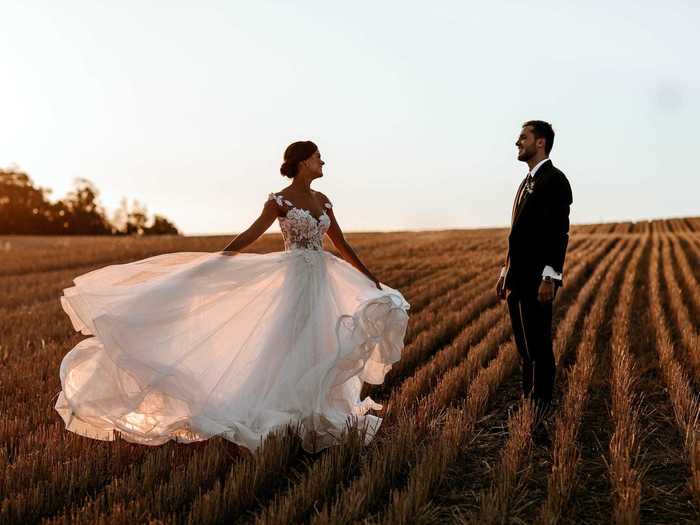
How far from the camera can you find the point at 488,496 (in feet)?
13.2

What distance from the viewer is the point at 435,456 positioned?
4562 millimetres

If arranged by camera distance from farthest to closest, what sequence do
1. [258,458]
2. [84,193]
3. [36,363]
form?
[84,193]
[36,363]
[258,458]

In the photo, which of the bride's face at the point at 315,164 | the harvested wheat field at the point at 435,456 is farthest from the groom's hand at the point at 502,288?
the bride's face at the point at 315,164

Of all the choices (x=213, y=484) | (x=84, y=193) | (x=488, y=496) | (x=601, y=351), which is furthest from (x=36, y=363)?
(x=84, y=193)

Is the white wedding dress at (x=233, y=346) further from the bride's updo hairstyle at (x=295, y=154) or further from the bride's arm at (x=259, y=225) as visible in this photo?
the bride's updo hairstyle at (x=295, y=154)

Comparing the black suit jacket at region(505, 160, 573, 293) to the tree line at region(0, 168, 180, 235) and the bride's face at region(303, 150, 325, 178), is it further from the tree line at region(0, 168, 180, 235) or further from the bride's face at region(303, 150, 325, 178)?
the tree line at region(0, 168, 180, 235)

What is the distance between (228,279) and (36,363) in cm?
344

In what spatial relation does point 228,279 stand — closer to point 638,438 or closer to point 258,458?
point 258,458

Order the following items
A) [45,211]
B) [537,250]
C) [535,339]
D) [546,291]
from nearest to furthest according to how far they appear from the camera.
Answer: [546,291] < [537,250] < [535,339] < [45,211]

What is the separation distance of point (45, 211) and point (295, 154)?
73.4m

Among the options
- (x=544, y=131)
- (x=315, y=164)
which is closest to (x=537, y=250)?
(x=544, y=131)

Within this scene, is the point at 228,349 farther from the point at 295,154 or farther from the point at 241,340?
the point at 295,154

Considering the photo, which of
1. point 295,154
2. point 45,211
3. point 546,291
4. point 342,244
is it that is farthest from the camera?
point 45,211

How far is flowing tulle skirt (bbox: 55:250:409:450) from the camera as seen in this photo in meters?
4.85
